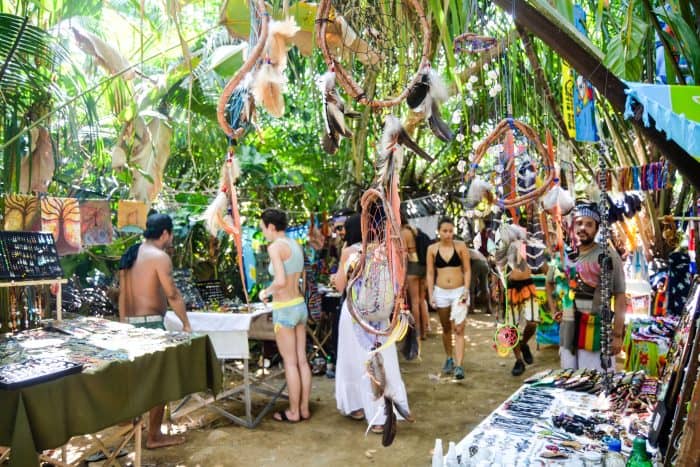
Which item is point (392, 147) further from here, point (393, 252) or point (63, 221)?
point (63, 221)

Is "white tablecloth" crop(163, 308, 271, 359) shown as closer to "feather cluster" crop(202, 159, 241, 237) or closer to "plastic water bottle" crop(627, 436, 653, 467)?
"feather cluster" crop(202, 159, 241, 237)

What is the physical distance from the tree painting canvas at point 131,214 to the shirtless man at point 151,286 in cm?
63

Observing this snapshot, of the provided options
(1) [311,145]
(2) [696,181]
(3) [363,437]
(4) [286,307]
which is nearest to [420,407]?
(3) [363,437]

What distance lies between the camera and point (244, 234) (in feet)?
23.6

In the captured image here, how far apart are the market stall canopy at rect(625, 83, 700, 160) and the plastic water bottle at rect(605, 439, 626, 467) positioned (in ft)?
4.08

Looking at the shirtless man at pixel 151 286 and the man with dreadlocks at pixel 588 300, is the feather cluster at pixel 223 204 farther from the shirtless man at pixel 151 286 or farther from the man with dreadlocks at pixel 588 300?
the man with dreadlocks at pixel 588 300

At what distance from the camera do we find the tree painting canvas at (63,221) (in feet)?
13.1

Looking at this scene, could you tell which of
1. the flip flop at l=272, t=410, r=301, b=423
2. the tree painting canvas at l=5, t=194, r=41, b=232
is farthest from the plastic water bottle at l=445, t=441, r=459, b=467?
the tree painting canvas at l=5, t=194, r=41, b=232

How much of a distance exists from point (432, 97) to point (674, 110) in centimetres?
107

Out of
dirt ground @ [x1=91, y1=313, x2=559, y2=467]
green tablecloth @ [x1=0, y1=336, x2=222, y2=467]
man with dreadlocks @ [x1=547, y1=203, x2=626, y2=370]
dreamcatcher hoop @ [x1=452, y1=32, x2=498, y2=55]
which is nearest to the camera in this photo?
green tablecloth @ [x1=0, y1=336, x2=222, y2=467]

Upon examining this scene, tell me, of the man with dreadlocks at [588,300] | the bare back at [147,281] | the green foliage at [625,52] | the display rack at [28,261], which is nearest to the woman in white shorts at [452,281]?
the man with dreadlocks at [588,300]

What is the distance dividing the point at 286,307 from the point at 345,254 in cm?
71

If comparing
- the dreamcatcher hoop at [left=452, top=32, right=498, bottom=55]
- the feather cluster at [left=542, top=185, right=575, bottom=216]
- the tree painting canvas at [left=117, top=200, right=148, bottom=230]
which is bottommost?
the feather cluster at [left=542, top=185, right=575, bottom=216]

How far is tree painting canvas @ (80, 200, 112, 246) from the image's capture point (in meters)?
4.54
